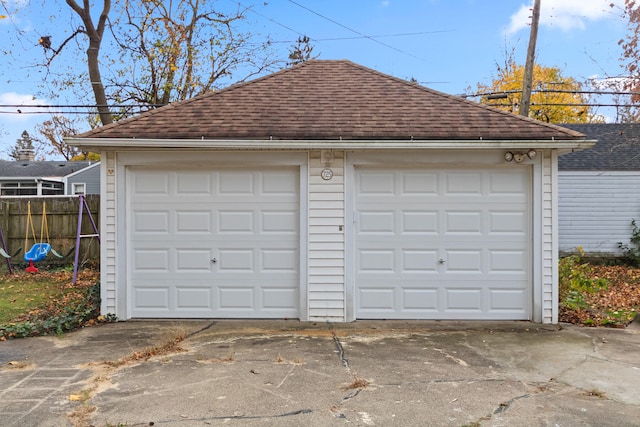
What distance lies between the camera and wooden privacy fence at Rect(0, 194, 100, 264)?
12594 mm

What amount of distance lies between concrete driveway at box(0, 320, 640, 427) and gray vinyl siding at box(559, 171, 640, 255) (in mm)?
8936

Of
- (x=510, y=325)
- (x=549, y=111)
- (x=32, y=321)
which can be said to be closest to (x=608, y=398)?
(x=510, y=325)

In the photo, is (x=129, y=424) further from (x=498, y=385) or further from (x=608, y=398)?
(x=608, y=398)

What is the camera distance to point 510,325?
274 inches

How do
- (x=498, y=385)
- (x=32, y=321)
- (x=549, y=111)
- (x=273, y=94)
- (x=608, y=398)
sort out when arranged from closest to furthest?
(x=608, y=398), (x=498, y=385), (x=32, y=321), (x=273, y=94), (x=549, y=111)

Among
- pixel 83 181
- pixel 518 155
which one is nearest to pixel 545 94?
pixel 518 155

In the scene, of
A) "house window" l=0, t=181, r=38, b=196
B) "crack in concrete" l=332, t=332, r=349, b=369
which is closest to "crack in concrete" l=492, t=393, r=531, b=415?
"crack in concrete" l=332, t=332, r=349, b=369

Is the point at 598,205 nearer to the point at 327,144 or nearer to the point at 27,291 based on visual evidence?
the point at 327,144

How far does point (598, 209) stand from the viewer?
15.1 metres

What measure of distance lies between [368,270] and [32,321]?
4703 mm

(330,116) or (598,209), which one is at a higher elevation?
(330,116)

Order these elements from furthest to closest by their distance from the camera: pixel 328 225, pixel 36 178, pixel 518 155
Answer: pixel 36 178 < pixel 328 225 < pixel 518 155

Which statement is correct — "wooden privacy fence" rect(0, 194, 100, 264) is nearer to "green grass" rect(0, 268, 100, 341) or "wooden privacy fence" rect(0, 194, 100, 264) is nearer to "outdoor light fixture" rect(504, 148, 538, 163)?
"green grass" rect(0, 268, 100, 341)

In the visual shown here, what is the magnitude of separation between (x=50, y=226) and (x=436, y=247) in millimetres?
10077
